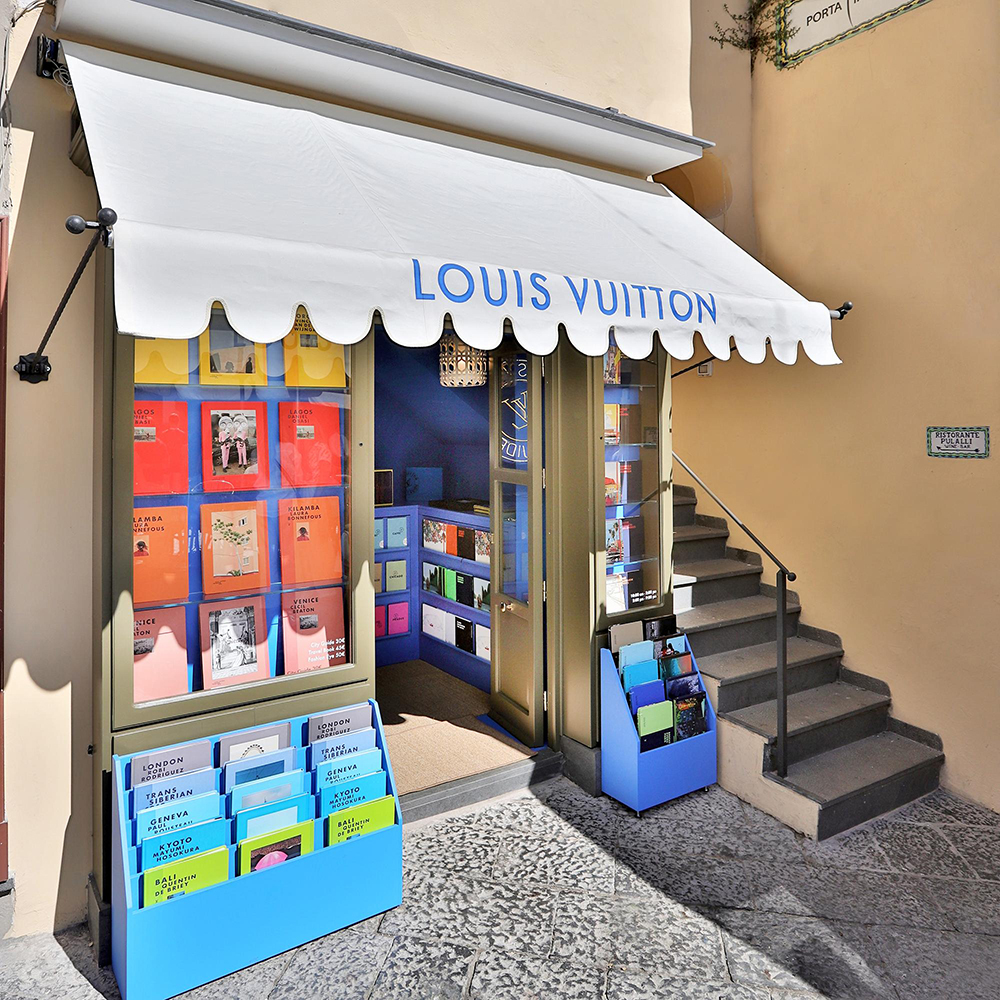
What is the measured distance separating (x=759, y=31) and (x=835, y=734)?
15.7 feet

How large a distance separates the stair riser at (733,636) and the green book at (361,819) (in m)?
2.35

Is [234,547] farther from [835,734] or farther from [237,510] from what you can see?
[835,734]

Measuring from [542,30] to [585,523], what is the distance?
269 centimetres

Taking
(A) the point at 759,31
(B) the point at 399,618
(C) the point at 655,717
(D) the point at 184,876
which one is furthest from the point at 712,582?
(A) the point at 759,31

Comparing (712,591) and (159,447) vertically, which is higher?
(159,447)

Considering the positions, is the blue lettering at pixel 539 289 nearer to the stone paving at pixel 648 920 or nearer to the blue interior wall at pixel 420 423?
the stone paving at pixel 648 920

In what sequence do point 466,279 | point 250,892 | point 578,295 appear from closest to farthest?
point 466,279, point 250,892, point 578,295

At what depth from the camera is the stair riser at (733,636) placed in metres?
4.67

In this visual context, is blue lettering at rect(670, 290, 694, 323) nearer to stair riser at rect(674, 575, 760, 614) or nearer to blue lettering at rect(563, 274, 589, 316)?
blue lettering at rect(563, 274, 589, 316)

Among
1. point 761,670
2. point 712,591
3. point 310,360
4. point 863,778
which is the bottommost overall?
point 863,778

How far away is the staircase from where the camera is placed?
12.6ft

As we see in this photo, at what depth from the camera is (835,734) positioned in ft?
14.0

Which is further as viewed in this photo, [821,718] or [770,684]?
[770,684]

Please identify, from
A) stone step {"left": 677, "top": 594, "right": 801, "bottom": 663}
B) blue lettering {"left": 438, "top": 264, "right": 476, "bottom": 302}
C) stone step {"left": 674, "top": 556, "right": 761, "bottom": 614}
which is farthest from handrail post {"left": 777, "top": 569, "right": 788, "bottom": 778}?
blue lettering {"left": 438, "top": 264, "right": 476, "bottom": 302}
